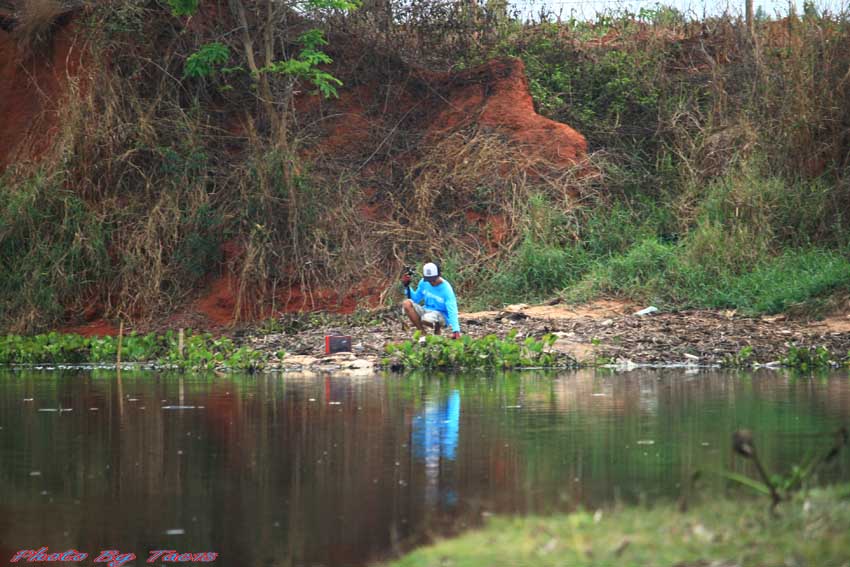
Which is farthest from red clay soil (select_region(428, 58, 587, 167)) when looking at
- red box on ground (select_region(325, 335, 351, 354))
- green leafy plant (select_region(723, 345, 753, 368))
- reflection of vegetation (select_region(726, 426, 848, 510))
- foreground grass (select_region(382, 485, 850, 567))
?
foreground grass (select_region(382, 485, 850, 567))

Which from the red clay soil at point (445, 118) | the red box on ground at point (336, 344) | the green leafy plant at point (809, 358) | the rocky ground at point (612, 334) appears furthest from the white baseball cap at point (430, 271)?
the red clay soil at point (445, 118)

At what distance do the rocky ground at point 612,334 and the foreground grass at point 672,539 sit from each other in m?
13.3

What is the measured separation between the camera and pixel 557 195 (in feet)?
97.9

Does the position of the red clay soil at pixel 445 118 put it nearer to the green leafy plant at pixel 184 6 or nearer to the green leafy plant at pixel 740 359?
the green leafy plant at pixel 184 6

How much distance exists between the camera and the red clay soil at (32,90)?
104 ft

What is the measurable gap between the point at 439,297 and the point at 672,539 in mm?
15753

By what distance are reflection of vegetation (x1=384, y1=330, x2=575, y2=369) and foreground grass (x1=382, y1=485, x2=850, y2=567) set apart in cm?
1271

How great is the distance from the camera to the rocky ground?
2092 cm

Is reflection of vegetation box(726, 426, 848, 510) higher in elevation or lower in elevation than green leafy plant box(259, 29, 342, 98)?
lower

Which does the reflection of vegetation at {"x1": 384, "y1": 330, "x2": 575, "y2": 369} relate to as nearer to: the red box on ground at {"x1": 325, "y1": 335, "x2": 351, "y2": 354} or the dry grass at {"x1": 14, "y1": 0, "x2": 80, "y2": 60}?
the red box on ground at {"x1": 325, "y1": 335, "x2": 351, "y2": 354}

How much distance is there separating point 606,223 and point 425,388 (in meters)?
12.6

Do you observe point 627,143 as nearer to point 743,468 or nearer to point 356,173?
point 356,173

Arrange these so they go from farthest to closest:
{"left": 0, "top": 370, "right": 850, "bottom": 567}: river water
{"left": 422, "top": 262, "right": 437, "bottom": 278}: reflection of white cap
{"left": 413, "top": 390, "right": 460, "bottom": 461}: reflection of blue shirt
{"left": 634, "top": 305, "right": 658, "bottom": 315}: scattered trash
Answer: {"left": 634, "top": 305, "right": 658, "bottom": 315}: scattered trash < {"left": 422, "top": 262, "right": 437, "bottom": 278}: reflection of white cap < {"left": 413, "top": 390, "right": 460, "bottom": 461}: reflection of blue shirt < {"left": 0, "top": 370, "right": 850, "bottom": 567}: river water

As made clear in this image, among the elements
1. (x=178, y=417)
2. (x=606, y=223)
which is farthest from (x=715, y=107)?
(x=178, y=417)
